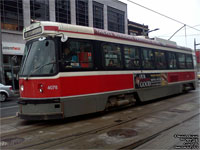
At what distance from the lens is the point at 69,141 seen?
181 inches

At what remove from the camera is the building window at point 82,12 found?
83.6ft

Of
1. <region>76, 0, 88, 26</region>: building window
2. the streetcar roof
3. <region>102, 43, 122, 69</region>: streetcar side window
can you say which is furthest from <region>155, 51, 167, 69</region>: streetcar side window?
<region>76, 0, 88, 26</region>: building window

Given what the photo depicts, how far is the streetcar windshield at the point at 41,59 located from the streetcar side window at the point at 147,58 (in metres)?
4.68

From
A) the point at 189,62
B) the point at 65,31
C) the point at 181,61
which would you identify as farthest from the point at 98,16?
the point at 65,31

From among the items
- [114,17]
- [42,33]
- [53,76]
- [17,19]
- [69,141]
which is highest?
[114,17]

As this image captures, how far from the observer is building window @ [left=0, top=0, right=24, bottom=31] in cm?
1936

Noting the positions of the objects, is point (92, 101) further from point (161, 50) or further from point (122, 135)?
point (161, 50)

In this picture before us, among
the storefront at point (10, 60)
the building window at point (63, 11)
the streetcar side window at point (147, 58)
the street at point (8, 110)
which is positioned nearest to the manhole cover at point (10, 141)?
the street at point (8, 110)

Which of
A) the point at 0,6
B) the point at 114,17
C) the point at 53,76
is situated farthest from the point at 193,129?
the point at 114,17

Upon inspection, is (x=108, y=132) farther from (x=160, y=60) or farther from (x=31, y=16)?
(x=31, y=16)

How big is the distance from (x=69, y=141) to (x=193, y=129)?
10.8 feet

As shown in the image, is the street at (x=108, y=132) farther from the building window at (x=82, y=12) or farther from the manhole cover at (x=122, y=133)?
the building window at (x=82, y=12)

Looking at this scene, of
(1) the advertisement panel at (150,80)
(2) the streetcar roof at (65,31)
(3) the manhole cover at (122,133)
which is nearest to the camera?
(3) the manhole cover at (122,133)

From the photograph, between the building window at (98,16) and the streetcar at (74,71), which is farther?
the building window at (98,16)
